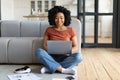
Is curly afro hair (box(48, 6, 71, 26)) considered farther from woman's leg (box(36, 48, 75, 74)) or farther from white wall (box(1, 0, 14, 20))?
white wall (box(1, 0, 14, 20))

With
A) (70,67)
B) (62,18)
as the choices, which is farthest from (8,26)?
(70,67)

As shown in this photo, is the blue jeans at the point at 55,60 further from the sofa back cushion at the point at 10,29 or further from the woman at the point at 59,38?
the sofa back cushion at the point at 10,29

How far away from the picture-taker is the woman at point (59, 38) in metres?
2.72

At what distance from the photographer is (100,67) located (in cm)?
377

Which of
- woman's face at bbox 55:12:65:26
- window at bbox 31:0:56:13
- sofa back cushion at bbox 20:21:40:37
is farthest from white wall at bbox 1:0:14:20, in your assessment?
woman's face at bbox 55:12:65:26

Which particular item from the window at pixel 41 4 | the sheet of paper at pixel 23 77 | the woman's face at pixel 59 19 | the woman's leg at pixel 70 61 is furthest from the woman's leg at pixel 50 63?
the window at pixel 41 4

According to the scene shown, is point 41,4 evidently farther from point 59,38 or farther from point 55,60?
point 55,60

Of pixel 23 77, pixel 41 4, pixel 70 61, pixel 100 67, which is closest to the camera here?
pixel 23 77

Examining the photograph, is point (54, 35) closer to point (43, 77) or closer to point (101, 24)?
point (43, 77)

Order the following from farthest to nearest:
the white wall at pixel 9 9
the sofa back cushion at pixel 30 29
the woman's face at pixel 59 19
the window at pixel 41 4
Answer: the window at pixel 41 4 < the white wall at pixel 9 9 < the sofa back cushion at pixel 30 29 < the woman's face at pixel 59 19

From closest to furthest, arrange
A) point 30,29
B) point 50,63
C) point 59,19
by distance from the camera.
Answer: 1. point 50,63
2. point 59,19
3. point 30,29

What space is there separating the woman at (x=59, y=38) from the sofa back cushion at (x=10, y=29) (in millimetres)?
803

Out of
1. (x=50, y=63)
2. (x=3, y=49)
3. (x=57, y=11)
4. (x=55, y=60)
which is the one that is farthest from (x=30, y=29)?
(x=50, y=63)

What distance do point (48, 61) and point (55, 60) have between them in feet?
0.53
